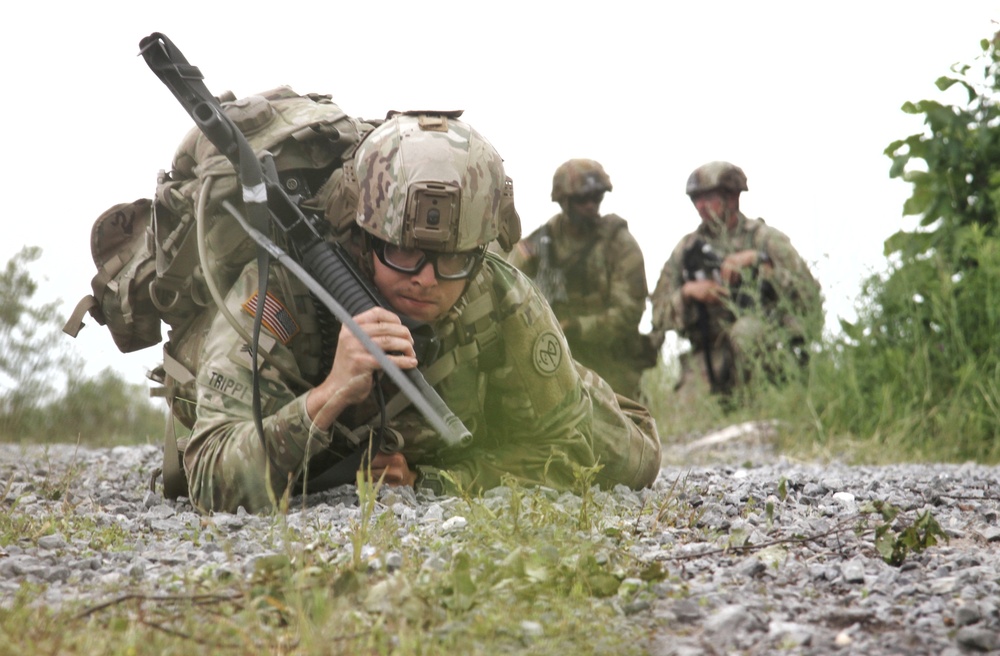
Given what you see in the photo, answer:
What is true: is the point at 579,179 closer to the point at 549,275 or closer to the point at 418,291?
the point at 549,275

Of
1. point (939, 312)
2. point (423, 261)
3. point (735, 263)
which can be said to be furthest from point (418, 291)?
point (735, 263)

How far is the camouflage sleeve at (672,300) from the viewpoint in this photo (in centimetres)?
1170

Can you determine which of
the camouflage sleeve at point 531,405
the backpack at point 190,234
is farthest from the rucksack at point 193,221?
the camouflage sleeve at point 531,405

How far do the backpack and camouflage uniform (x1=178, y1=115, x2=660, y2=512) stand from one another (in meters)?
0.18

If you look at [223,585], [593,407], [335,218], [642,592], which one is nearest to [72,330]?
[335,218]

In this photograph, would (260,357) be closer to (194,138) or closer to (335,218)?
(335,218)

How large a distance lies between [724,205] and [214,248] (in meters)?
8.36

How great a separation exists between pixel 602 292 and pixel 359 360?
5.73 m

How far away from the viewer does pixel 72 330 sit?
4.64 metres

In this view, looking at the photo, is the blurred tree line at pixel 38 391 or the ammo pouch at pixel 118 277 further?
the blurred tree line at pixel 38 391

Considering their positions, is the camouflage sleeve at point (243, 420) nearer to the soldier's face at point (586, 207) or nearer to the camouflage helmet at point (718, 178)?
the soldier's face at point (586, 207)

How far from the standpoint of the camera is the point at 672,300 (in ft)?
38.8

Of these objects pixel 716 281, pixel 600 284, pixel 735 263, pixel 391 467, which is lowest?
pixel 391 467

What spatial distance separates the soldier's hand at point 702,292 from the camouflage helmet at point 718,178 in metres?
0.90
